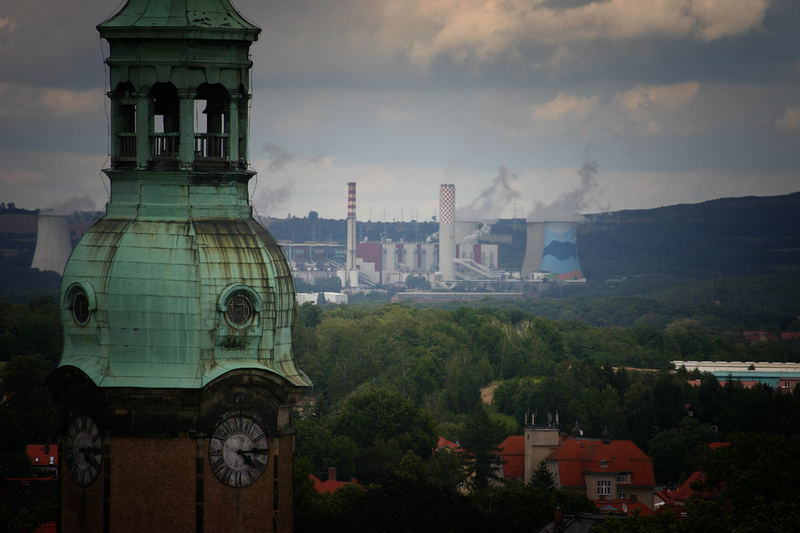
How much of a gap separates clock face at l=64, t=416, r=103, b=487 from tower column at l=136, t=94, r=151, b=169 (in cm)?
532

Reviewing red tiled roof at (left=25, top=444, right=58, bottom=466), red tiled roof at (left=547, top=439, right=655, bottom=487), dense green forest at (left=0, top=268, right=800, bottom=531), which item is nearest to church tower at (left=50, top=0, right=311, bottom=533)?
dense green forest at (left=0, top=268, right=800, bottom=531)

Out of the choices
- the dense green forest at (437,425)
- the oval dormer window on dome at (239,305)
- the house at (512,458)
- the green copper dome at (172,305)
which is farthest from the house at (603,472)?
the oval dormer window on dome at (239,305)

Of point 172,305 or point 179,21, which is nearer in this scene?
point 172,305

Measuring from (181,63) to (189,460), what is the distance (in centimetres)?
788

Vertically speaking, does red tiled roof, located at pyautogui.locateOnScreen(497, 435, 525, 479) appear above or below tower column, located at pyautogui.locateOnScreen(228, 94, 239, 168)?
below

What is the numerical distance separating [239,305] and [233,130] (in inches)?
149

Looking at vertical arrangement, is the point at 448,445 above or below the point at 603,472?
above

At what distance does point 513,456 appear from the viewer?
144m

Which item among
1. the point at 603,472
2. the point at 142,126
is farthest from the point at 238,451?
the point at 603,472

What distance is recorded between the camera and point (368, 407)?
136 meters

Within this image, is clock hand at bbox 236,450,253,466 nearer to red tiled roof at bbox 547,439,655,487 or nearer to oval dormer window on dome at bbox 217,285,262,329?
oval dormer window on dome at bbox 217,285,262,329

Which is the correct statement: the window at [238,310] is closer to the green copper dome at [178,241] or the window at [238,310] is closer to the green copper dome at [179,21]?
the green copper dome at [178,241]

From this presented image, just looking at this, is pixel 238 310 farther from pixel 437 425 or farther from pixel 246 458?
pixel 437 425

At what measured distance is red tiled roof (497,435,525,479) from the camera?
139 meters
